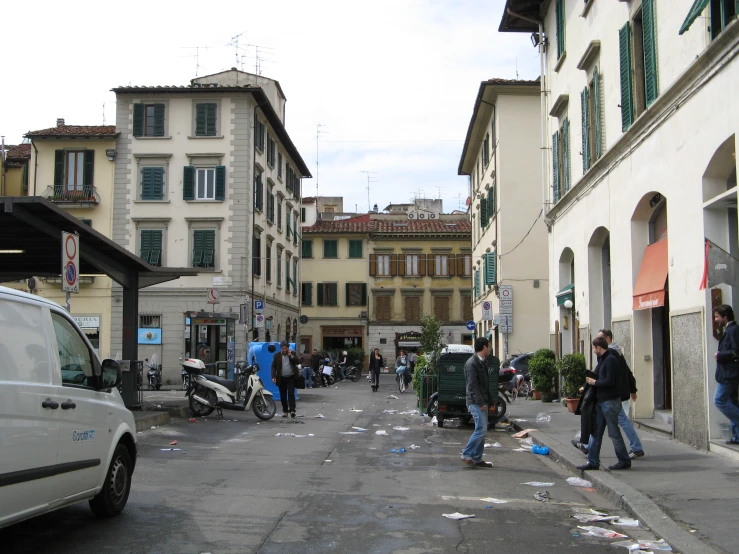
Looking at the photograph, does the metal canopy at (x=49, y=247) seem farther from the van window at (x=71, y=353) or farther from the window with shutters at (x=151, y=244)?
the window with shutters at (x=151, y=244)

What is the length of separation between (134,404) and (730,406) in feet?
38.3

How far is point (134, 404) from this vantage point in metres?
17.2

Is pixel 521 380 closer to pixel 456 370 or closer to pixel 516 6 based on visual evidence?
pixel 456 370

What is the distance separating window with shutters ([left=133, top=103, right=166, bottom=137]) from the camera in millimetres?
37719

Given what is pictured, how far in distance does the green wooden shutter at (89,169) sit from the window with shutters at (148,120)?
7.67 feet

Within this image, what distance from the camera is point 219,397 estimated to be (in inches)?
717

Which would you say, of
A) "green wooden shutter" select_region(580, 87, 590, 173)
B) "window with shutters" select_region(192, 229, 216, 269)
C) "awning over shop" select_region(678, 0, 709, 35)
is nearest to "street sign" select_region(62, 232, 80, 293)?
"awning over shop" select_region(678, 0, 709, 35)

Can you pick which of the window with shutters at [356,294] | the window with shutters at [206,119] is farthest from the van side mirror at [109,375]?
the window with shutters at [356,294]

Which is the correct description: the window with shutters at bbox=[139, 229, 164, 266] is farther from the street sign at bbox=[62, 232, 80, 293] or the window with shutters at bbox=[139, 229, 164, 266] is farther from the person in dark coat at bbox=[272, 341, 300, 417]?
the street sign at bbox=[62, 232, 80, 293]

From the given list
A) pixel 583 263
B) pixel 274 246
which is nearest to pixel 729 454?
pixel 583 263

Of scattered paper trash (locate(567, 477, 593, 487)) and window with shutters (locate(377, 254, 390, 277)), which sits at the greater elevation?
window with shutters (locate(377, 254, 390, 277))

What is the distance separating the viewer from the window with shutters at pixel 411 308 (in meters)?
63.2

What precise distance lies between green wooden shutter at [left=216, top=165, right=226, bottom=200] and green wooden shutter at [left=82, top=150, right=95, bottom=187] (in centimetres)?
590

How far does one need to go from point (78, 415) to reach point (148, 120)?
33.3 metres
